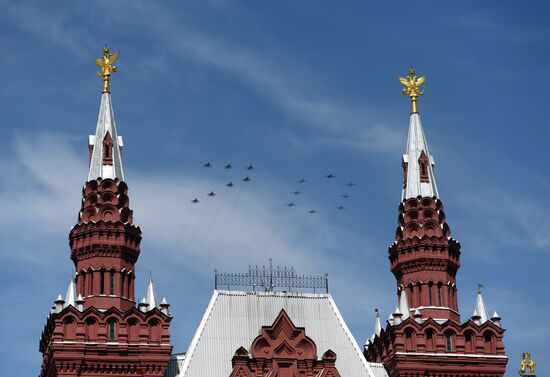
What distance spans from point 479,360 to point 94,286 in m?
24.1

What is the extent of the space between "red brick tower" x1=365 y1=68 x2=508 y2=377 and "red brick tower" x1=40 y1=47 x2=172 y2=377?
49.0ft

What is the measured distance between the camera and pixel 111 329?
9662cm

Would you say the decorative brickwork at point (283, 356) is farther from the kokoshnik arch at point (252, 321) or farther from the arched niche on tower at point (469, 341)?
the arched niche on tower at point (469, 341)

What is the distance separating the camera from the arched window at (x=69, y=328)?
95.3 m

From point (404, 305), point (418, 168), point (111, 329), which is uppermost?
point (418, 168)

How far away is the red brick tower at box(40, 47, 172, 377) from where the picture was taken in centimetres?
9519

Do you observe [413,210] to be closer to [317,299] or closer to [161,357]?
[317,299]

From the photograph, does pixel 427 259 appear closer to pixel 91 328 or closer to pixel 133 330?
pixel 133 330

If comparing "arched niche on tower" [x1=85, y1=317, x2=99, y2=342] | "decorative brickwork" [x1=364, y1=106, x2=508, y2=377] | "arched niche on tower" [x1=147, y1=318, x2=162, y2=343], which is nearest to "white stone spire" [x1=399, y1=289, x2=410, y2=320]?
"decorative brickwork" [x1=364, y1=106, x2=508, y2=377]

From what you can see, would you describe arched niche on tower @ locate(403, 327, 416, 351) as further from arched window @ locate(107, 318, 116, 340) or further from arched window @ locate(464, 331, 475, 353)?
arched window @ locate(107, 318, 116, 340)

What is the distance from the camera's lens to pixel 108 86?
107 metres

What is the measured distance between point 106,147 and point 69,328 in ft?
45.8

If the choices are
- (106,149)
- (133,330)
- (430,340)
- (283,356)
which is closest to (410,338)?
(430,340)

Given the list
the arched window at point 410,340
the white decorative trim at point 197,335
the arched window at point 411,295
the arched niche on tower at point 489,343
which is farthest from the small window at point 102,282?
the arched niche on tower at point 489,343
